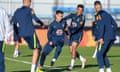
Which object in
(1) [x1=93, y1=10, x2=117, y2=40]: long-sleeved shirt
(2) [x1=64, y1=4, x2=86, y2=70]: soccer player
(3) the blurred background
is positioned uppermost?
(1) [x1=93, y1=10, x2=117, y2=40]: long-sleeved shirt

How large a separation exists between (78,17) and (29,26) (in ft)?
11.3

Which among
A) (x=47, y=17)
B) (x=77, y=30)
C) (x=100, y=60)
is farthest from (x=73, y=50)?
(x=47, y=17)

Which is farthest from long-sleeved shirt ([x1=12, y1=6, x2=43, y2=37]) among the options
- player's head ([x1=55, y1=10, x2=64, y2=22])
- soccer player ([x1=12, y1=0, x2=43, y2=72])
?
player's head ([x1=55, y1=10, x2=64, y2=22])

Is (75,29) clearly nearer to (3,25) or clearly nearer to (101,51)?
(101,51)

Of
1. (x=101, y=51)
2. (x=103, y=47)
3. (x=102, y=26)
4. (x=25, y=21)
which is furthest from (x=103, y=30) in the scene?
(x=25, y=21)

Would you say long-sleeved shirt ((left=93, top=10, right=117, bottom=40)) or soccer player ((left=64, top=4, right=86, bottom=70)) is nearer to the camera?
long-sleeved shirt ((left=93, top=10, right=117, bottom=40))

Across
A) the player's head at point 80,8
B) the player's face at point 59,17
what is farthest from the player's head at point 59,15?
the player's head at point 80,8

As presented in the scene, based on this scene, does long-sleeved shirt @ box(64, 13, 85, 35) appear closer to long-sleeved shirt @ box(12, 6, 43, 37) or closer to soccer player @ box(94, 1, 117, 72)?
soccer player @ box(94, 1, 117, 72)

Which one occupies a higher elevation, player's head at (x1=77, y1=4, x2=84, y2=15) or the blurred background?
player's head at (x1=77, y1=4, x2=84, y2=15)

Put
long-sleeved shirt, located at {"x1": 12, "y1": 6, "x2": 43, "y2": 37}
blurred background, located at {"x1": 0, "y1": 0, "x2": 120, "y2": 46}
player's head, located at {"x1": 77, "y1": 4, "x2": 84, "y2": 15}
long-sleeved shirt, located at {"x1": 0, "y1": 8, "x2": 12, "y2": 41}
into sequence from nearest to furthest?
1. long-sleeved shirt, located at {"x1": 0, "y1": 8, "x2": 12, "y2": 41}
2. long-sleeved shirt, located at {"x1": 12, "y1": 6, "x2": 43, "y2": 37}
3. player's head, located at {"x1": 77, "y1": 4, "x2": 84, "y2": 15}
4. blurred background, located at {"x1": 0, "y1": 0, "x2": 120, "y2": 46}

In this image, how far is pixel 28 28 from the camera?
14.9m

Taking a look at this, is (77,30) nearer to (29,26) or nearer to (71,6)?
(29,26)

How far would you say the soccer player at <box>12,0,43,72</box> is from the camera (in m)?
14.9

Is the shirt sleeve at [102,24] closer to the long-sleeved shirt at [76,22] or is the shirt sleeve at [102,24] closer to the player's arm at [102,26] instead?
the player's arm at [102,26]
